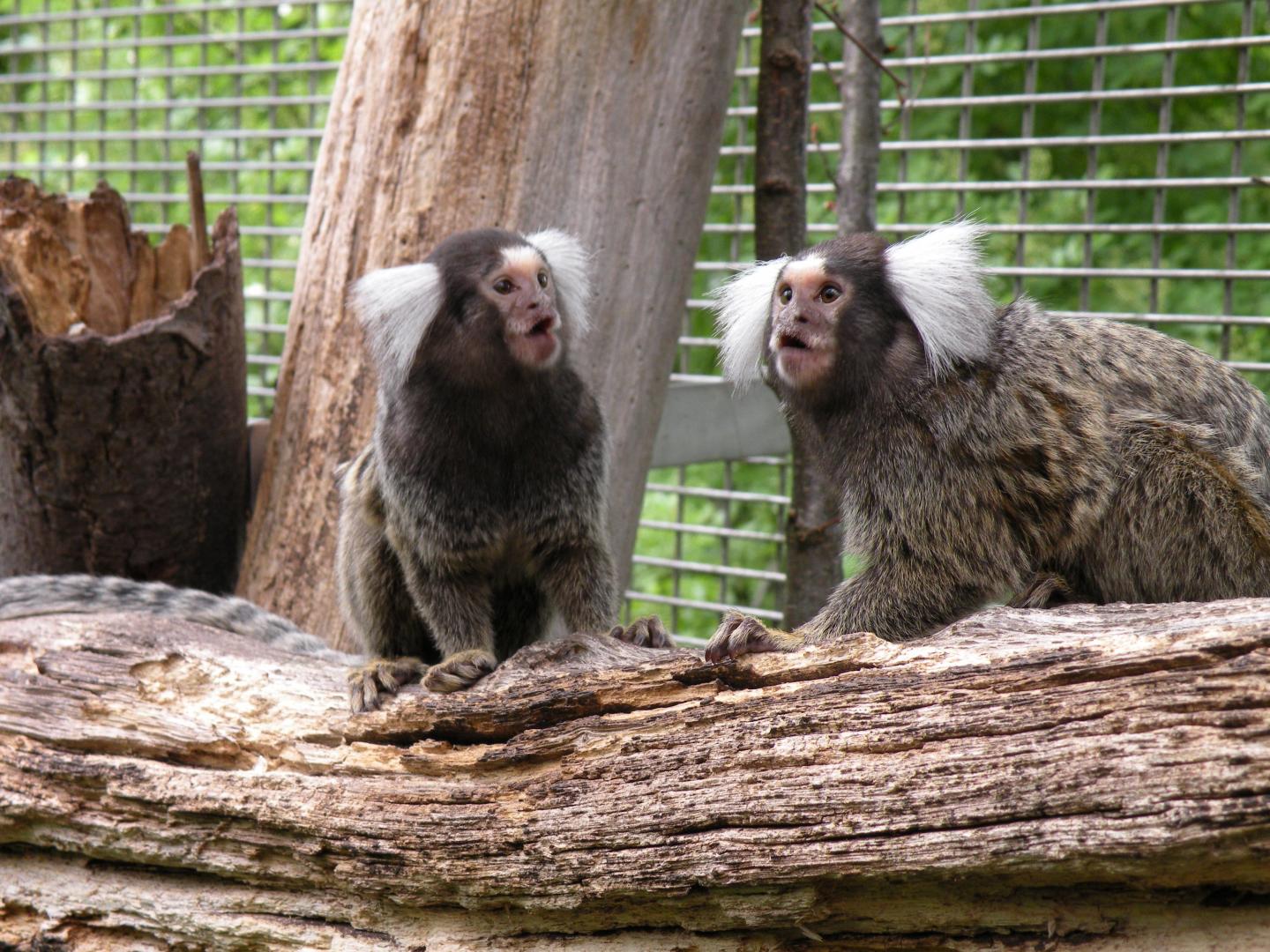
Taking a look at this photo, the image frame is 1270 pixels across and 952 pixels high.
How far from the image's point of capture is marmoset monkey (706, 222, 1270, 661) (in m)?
2.51

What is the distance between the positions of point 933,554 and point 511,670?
2.90 ft

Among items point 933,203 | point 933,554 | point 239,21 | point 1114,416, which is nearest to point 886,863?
point 933,554

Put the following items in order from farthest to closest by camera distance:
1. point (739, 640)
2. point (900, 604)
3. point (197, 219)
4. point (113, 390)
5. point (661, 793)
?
1. point (197, 219)
2. point (113, 390)
3. point (900, 604)
4. point (739, 640)
5. point (661, 793)

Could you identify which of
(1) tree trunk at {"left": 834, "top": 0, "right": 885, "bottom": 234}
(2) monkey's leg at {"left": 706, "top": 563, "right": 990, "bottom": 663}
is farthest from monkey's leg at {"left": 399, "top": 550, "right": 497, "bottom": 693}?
(1) tree trunk at {"left": 834, "top": 0, "right": 885, "bottom": 234}

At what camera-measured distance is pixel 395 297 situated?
2.93 m

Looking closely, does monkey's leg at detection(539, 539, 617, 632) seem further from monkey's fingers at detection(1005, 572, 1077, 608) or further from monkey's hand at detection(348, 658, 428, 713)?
monkey's fingers at detection(1005, 572, 1077, 608)

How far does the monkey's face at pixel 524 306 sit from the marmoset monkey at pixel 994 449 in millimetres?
508

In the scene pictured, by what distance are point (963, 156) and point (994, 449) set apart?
2490mm

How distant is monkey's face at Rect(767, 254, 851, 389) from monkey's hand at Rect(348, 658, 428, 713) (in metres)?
1.07

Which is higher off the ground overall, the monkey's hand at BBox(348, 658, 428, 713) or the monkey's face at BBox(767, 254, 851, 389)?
the monkey's face at BBox(767, 254, 851, 389)

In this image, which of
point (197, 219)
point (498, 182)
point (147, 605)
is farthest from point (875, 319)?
point (197, 219)

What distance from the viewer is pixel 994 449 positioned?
8.41 feet

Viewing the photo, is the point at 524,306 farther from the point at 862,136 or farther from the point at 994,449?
the point at 862,136

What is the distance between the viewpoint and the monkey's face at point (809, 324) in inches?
104
